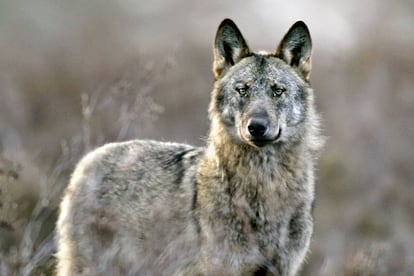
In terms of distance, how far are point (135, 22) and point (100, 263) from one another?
1827 cm

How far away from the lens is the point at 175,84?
19844mm

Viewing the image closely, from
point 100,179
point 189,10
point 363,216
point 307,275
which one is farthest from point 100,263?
point 189,10

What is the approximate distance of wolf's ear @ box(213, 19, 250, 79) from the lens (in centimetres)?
794

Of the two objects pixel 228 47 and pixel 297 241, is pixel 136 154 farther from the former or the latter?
pixel 297 241

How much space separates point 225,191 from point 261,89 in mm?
787

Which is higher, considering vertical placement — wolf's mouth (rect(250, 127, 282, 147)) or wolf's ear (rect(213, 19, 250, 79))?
wolf's ear (rect(213, 19, 250, 79))

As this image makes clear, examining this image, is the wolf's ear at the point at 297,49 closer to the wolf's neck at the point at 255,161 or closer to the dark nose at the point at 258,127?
the wolf's neck at the point at 255,161

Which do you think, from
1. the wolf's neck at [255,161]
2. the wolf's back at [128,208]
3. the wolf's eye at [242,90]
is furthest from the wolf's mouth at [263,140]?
the wolf's back at [128,208]

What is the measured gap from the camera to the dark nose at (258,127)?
288 inches

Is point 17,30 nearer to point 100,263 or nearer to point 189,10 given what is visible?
point 189,10

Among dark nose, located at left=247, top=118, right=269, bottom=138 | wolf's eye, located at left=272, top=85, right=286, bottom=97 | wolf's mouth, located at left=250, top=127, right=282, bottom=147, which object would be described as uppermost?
wolf's eye, located at left=272, top=85, right=286, bottom=97

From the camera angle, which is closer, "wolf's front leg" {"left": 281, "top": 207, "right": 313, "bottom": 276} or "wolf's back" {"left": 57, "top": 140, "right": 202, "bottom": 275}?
"wolf's front leg" {"left": 281, "top": 207, "right": 313, "bottom": 276}

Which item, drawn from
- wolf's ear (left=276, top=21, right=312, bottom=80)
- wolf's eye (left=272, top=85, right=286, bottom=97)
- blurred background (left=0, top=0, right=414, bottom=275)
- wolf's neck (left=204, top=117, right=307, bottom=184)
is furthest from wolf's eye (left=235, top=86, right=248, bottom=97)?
blurred background (left=0, top=0, right=414, bottom=275)

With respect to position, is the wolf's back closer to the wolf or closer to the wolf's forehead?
the wolf
